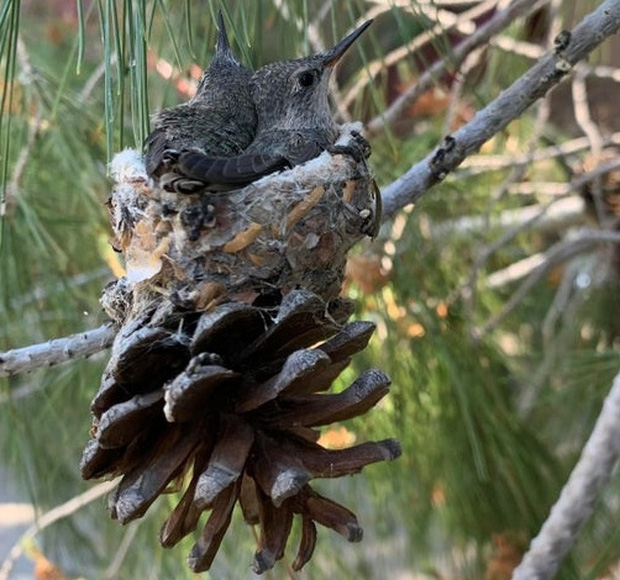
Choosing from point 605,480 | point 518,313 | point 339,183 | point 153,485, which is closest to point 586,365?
point 518,313

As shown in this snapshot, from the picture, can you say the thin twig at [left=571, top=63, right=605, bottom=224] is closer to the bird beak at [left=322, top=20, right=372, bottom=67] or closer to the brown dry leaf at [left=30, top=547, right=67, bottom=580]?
the bird beak at [left=322, top=20, right=372, bottom=67]

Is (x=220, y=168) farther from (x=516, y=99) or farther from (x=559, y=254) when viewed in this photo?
(x=559, y=254)

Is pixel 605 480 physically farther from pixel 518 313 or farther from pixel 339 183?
pixel 518 313

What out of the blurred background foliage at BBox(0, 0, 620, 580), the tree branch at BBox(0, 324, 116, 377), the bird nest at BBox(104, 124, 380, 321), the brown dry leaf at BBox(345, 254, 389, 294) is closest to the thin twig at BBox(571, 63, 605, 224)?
the blurred background foliage at BBox(0, 0, 620, 580)

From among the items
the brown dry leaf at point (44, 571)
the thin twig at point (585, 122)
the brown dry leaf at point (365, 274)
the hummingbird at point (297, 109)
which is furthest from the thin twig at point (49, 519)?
the thin twig at point (585, 122)

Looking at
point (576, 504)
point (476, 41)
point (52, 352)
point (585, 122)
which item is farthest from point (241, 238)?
point (585, 122)

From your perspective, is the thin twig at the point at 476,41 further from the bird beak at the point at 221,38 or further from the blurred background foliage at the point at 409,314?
the bird beak at the point at 221,38
